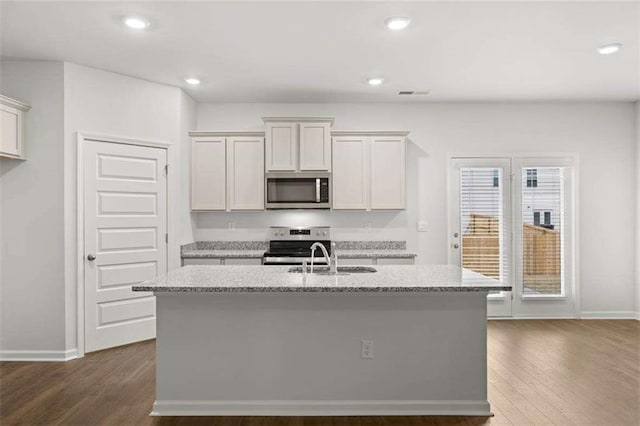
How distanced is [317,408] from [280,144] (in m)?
3.08

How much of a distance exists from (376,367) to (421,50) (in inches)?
103

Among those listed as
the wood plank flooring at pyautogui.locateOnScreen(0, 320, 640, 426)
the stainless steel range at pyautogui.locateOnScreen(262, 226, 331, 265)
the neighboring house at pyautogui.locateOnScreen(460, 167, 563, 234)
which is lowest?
the wood plank flooring at pyautogui.locateOnScreen(0, 320, 640, 426)

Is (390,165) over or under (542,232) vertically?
over

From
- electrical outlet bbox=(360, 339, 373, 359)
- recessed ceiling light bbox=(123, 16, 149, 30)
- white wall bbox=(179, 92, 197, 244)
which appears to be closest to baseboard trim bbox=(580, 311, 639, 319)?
electrical outlet bbox=(360, 339, 373, 359)

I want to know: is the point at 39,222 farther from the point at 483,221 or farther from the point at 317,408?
the point at 483,221

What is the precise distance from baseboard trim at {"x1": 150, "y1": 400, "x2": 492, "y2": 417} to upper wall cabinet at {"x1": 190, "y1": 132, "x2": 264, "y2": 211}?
2673 millimetres

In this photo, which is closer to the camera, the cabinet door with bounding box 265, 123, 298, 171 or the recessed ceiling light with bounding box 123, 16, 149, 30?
the recessed ceiling light with bounding box 123, 16, 149, 30

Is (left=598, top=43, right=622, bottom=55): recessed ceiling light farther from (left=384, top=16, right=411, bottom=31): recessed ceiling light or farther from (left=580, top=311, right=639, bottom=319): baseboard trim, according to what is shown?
(left=580, top=311, right=639, bottom=319): baseboard trim

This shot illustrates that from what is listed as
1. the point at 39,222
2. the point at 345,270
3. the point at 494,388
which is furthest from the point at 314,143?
the point at 494,388

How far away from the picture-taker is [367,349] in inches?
111

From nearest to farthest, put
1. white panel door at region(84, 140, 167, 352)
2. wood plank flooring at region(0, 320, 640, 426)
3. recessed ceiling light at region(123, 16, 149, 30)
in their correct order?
wood plank flooring at region(0, 320, 640, 426) < recessed ceiling light at region(123, 16, 149, 30) < white panel door at region(84, 140, 167, 352)

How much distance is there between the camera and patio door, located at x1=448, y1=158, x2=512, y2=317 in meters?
5.44

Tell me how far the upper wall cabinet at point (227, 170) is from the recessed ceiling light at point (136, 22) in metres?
1.92

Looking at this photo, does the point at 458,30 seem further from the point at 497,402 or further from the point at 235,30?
the point at 497,402
